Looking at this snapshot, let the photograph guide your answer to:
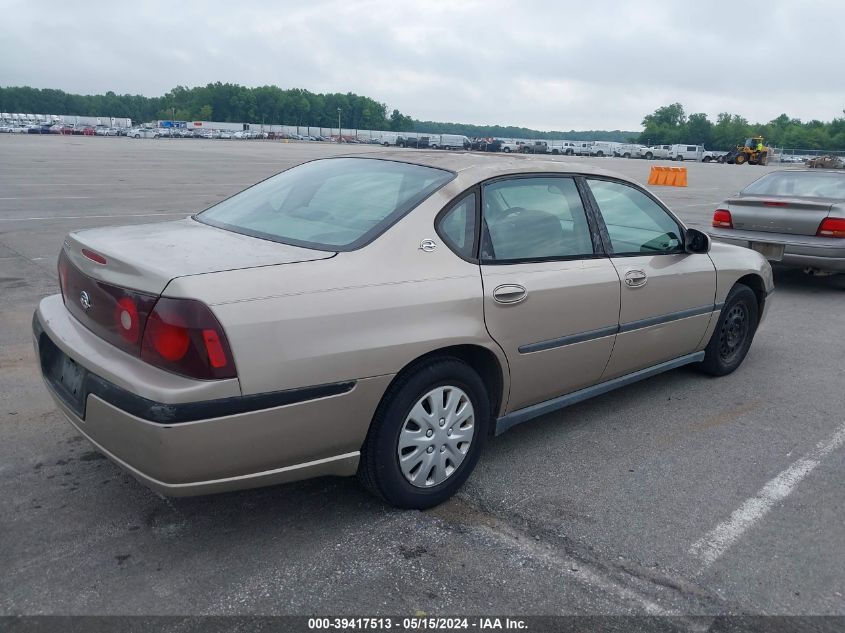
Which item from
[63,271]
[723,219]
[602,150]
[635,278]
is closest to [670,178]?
[723,219]

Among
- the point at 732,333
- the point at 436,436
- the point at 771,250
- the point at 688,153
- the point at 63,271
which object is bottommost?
the point at 436,436

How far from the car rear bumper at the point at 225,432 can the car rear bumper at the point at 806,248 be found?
6.94 metres

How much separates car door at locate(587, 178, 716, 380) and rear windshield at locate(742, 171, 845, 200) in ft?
16.7

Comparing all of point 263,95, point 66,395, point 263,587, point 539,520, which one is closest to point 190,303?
point 66,395

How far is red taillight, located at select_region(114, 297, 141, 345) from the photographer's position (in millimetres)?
2725

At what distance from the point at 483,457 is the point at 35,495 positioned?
213 centimetres

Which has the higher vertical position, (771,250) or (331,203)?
(331,203)

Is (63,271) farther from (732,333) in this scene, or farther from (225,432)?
(732,333)

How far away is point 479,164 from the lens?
375cm

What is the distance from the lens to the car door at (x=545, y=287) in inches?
137

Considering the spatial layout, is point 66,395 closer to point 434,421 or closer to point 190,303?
point 190,303

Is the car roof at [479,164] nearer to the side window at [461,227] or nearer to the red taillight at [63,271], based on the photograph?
the side window at [461,227]

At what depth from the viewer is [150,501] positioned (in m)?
3.29

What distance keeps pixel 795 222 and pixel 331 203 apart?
22.0 ft
